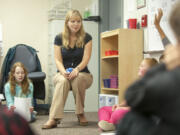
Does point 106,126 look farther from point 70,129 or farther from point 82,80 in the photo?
point 82,80

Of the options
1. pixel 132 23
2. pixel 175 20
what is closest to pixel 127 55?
pixel 132 23

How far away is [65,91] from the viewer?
9.44ft

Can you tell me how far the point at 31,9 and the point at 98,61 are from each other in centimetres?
135

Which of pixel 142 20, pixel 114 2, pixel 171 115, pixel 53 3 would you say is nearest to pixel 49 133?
pixel 142 20

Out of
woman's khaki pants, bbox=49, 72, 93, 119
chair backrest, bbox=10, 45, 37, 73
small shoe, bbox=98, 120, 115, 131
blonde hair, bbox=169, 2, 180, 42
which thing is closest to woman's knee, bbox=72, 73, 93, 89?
woman's khaki pants, bbox=49, 72, 93, 119

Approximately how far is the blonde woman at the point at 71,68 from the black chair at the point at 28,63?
943 mm

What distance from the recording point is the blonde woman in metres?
2.85

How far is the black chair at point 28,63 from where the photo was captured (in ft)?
13.5

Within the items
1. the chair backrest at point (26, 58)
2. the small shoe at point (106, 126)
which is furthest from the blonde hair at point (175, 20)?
the chair backrest at point (26, 58)

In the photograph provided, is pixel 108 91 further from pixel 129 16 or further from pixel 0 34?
pixel 0 34

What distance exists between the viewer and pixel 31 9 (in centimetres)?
498

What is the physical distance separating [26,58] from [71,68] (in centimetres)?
146

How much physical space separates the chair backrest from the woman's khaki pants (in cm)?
133

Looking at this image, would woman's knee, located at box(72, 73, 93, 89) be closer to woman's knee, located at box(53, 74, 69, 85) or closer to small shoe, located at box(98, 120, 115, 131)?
woman's knee, located at box(53, 74, 69, 85)
